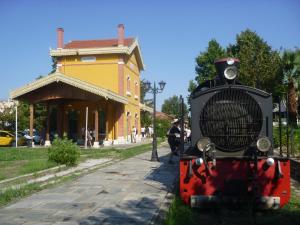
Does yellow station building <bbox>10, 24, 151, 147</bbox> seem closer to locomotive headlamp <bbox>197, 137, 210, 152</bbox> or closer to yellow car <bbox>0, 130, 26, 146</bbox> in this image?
yellow car <bbox>0, 130, 26, 146</bbox>

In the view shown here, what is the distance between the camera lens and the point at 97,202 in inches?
327

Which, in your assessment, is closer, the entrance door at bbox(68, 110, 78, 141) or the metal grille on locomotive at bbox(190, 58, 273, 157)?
the metal grille on locomotive at bbox(190, 58, 273, 157)

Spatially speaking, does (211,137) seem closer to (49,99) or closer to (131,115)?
(49,99)

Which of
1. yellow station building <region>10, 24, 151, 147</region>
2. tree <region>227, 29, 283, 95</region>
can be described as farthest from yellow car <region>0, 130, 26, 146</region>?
tree <region>227, 29, 283, 95</region>

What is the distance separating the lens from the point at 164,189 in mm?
9961

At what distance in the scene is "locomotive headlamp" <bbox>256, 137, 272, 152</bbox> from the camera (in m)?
6.92

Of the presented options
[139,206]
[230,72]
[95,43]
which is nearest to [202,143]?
[230,72]

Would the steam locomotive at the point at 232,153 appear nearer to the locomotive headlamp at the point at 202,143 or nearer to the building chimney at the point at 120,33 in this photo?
the locomotive headlamp at the point at 202,143

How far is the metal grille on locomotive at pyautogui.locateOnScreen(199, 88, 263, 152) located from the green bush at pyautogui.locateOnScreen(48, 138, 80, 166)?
8178 millimetres

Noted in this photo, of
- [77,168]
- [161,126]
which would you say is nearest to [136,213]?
[77,168]

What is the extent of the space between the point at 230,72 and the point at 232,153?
1483 mm

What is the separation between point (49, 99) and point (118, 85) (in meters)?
6.49

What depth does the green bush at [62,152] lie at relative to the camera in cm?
Answer: 1457

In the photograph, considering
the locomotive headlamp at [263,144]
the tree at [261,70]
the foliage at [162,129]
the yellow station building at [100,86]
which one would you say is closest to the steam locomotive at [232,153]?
the locomotive headlamp at [263,144]
